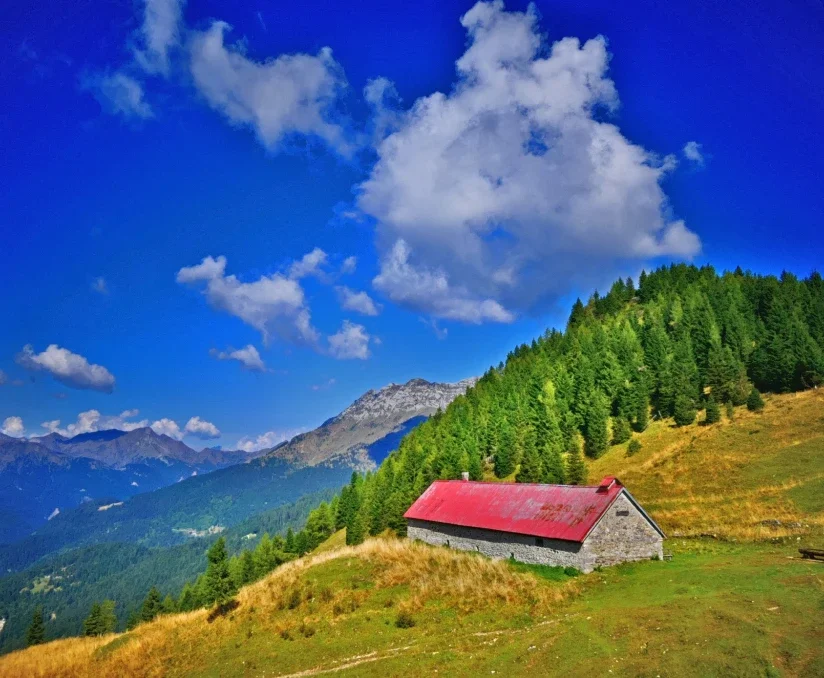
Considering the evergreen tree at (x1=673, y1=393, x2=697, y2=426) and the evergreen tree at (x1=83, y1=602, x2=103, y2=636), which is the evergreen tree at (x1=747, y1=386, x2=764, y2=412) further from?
the evergreen tree at (x1=83, y1=602, x2=103, y2=636)

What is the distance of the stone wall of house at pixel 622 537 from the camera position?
115 feet

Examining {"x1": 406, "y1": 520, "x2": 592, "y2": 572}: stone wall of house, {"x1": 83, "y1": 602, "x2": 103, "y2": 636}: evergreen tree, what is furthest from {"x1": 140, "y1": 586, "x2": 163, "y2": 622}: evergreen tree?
Result: {"x1": 406, "y1": 520, "x2": 592, "y2": 572}: stone wall of house

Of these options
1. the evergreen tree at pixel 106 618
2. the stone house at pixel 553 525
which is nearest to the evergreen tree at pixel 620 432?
the stone house at pixel 553 525

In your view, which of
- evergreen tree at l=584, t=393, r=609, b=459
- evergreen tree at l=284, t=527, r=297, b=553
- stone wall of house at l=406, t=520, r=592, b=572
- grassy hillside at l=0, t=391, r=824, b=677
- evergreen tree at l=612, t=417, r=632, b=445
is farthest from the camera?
evergreen tree at l=284, t=527, r=297, b=553

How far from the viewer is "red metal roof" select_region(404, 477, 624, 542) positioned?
36.7m

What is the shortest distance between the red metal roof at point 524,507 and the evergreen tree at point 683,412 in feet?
133

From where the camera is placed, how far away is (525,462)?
70.2 m

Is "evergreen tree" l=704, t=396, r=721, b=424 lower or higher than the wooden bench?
higher

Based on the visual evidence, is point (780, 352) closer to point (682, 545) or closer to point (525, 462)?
point (525, 462)

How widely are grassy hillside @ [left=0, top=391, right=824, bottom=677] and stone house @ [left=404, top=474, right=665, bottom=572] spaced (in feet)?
4.95

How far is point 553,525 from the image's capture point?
37938 mm

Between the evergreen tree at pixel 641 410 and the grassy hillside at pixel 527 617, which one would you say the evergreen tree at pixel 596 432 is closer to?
the evergreen tree at pixel 641 410

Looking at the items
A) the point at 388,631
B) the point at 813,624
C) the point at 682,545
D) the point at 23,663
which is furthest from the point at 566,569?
the point at 23,663

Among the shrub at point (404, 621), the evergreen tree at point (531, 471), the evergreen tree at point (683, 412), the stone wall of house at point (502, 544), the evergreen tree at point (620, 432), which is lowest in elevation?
the shrub at point (404, 621)
